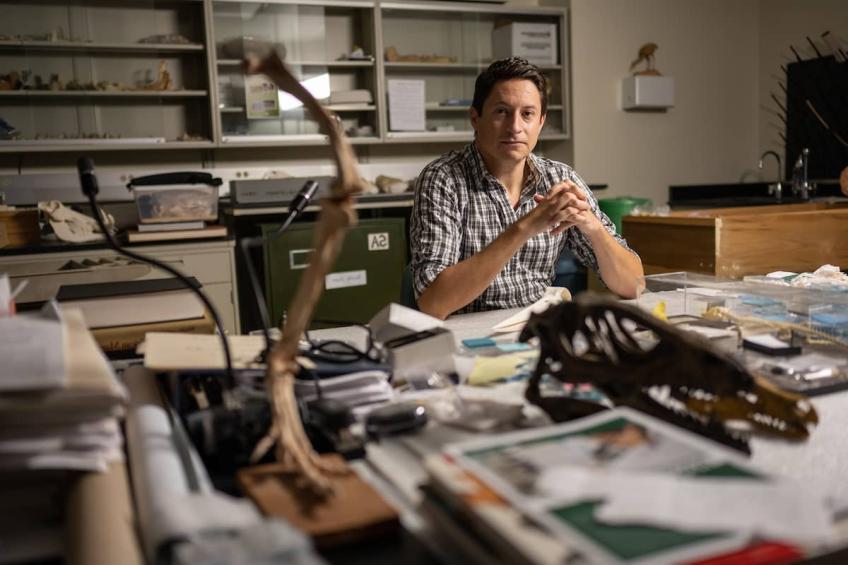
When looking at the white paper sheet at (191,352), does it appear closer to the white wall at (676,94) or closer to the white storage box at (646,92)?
the white wall at (676,94)

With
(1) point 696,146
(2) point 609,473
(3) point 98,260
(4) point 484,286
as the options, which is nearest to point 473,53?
(1) point 696,146

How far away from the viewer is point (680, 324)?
1.25 m

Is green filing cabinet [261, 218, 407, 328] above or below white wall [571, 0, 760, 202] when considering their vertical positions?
below

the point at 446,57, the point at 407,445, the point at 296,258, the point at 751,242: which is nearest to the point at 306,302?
the point at 407,445

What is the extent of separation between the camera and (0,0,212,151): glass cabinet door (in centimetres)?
343

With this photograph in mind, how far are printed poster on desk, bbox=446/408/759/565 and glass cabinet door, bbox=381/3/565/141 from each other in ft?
11.1

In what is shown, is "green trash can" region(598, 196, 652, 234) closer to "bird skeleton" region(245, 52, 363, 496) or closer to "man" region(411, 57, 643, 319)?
"man" region(411, 57, 643, 319)

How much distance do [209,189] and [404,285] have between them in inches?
54.3

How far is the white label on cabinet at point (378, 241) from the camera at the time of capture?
342 centimetres

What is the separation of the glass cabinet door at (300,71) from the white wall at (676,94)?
1210mm

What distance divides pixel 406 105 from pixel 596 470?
3570 mm

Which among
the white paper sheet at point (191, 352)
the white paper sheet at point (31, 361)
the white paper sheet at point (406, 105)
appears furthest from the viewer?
the white paper sheet at point (406, 105)

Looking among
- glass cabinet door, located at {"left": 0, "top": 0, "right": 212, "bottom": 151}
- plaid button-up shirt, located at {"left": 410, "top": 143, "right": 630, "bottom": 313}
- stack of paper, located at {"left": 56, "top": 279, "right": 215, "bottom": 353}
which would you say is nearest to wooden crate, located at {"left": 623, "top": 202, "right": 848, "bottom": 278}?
plaid button-up shirt, located at {"left": 410, "top": 143, "right": 630, "bottom": 313}

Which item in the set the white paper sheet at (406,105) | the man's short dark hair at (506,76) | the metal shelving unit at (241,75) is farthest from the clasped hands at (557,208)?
the white paper sheet at (406,105)
